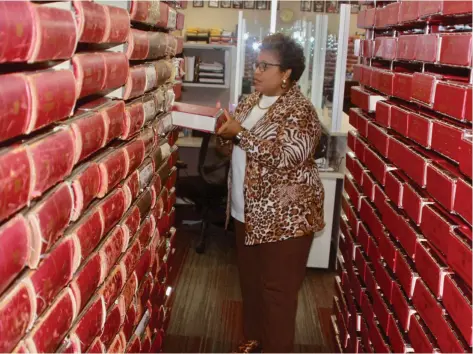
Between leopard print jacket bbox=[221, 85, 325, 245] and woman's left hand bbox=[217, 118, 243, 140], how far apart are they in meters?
0.05

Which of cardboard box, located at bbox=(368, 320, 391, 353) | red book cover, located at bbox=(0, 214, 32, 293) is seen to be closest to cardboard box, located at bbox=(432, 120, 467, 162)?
cardboard box, located at bbox=(368, 320, 391, 353)

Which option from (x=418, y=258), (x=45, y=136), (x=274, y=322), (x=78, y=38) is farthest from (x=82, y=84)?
(x=274, y=322)

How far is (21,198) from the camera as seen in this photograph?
98cm

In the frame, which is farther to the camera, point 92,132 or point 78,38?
point 92,132

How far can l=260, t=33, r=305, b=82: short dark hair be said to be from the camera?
10.1 feet

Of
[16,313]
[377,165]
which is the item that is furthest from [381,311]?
[16,313]

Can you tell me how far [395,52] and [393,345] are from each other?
3.11 ft

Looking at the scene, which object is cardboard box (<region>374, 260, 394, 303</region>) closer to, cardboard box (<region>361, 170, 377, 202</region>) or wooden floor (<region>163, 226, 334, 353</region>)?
cardboard box (<region>361, 170, 377, 202</region>)

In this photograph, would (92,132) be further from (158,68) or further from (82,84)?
(158,68)

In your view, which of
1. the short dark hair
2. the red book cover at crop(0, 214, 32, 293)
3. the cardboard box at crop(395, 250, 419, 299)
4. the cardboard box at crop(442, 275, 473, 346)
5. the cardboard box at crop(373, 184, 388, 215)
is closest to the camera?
the red book cover at crop(0, 214, 32, 293)

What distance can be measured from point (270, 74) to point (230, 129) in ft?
1.26

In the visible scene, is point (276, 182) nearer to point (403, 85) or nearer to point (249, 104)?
point (249, 104)

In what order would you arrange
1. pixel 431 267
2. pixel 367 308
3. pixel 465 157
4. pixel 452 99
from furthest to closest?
pixel 367 308
pixel 431 267
pixel 452 99
pixel 465 157

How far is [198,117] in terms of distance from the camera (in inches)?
105
